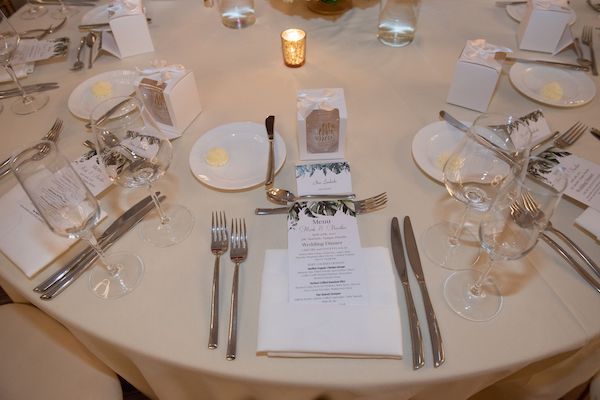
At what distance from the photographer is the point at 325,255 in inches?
36.2

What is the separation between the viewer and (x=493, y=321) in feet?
2.71

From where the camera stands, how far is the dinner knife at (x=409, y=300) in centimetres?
77

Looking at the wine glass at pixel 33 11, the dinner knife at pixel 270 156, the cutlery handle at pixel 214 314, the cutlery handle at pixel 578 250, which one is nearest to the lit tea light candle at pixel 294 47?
the dinner knife at pixel 270 156

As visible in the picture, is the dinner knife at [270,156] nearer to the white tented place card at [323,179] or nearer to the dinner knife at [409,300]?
the white tented place card at [323,179]

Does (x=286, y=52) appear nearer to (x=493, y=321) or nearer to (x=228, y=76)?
(x=228, y=76)

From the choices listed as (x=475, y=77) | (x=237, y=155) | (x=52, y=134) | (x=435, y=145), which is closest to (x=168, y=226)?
(x=237, y=155)

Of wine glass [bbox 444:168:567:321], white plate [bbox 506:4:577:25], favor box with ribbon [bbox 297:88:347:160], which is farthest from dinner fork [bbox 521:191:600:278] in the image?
white plate [bbox 506:4:577:25]

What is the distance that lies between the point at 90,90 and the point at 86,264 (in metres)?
0.70

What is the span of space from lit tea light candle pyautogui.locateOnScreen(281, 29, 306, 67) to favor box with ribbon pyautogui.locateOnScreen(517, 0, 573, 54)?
775mm

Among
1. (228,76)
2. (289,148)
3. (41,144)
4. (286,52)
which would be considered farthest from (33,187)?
(286,52)

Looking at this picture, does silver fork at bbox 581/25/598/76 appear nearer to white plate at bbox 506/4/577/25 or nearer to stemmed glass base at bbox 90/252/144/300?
white plate at bbox 506/4/577/25

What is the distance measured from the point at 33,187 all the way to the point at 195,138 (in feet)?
1.57

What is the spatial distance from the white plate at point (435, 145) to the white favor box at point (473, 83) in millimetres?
100

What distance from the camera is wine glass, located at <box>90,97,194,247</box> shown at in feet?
3.09
